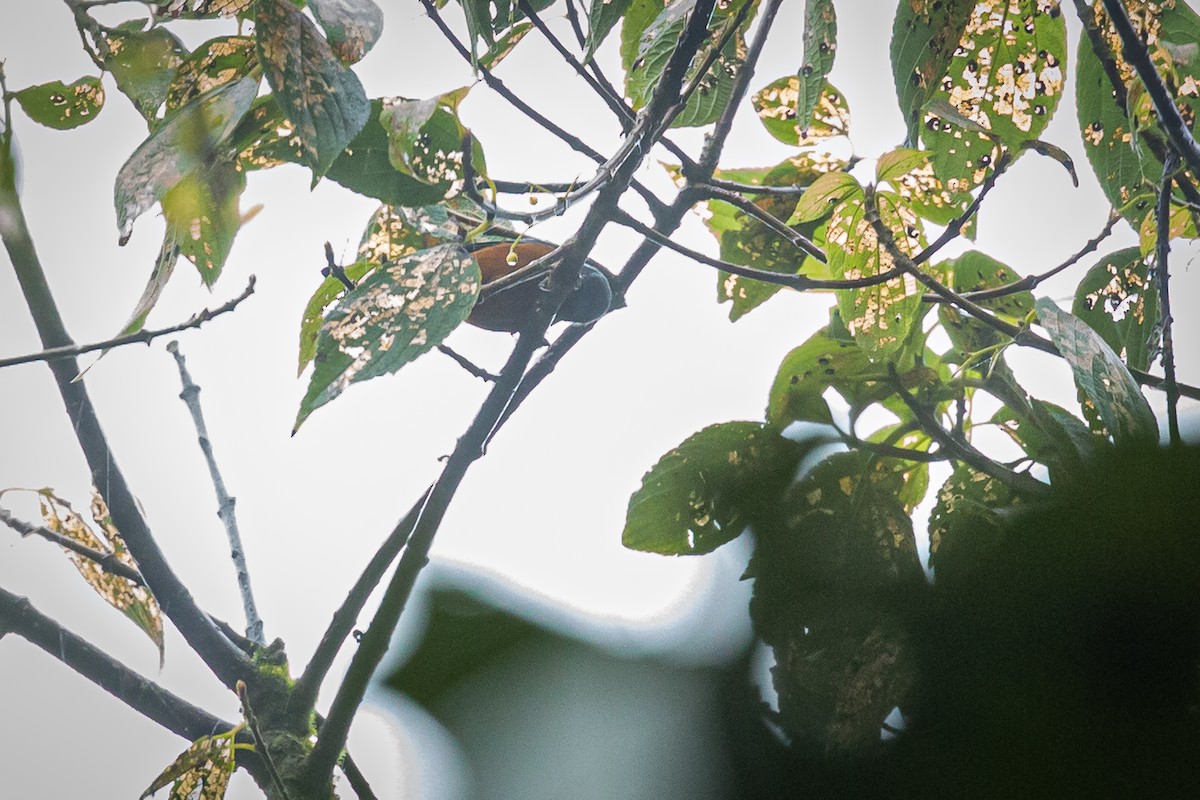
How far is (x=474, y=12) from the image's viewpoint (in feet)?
1.24

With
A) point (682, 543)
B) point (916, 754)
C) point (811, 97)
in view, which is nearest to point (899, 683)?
point (916, 754)

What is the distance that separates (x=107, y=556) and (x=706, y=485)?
16.7 inches

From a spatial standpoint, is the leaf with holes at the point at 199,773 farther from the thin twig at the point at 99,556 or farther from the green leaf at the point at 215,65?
Answer: the green leaf at the point at 215,65

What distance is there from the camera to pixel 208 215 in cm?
41

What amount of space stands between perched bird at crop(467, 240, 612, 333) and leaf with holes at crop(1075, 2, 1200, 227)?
0.27m

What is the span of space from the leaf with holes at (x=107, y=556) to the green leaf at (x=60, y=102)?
24 centimetres

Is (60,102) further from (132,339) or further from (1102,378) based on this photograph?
(1102,378)

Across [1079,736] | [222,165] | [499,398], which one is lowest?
[1079,736]

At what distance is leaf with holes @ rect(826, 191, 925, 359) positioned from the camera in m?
0.44

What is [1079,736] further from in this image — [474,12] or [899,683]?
[474,12]

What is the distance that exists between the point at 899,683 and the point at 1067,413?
28 centimetres

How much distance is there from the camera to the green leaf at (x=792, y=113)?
56 centimetres

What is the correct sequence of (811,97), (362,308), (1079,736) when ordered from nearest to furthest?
(1079,736), (362,308), (811,97)

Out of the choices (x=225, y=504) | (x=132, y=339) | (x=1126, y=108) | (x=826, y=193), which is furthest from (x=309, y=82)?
(x=225, y=504)
